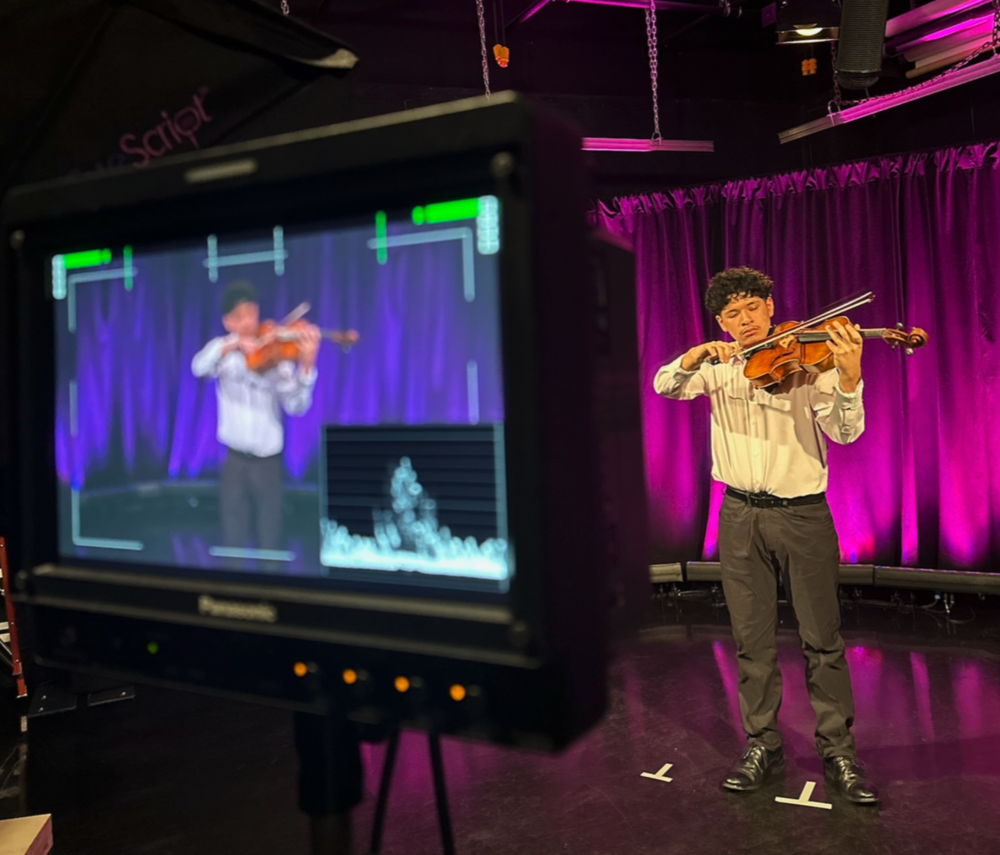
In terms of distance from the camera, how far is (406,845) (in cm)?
292

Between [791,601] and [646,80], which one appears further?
[646,80]

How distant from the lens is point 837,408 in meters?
3.00

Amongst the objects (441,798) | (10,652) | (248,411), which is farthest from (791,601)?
(10,652)

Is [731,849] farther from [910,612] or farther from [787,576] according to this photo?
[910,612]

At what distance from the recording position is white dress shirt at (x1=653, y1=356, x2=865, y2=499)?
3.12 metres

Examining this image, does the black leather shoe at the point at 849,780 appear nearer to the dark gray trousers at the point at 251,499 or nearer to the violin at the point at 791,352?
the violin at the point at 791,352

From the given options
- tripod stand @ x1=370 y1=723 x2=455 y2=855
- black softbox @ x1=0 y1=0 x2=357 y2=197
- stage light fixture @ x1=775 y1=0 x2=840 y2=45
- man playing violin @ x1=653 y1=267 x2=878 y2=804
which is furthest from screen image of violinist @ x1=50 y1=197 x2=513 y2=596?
stage light fixture @ x1=775 y1=0 x2=840 y2=45

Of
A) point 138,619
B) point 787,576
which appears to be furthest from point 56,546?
point 787,576

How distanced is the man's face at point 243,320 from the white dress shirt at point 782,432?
2.63 m

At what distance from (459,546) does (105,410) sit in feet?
1.19

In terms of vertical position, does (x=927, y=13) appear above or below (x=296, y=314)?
above

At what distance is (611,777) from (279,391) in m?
3.07

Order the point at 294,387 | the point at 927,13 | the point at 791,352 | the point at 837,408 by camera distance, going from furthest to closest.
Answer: the point at 927,13 → the point at 791,352 → the point at 837,408 → the point at 294,387

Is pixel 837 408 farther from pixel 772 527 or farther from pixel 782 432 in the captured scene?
pixel 772 527
